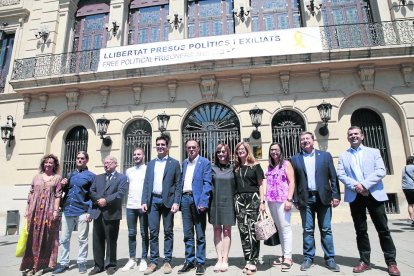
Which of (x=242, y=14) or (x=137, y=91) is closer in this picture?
(x=137, y=91)

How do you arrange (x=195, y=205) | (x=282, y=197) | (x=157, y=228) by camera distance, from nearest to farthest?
(x=282, y=197) < (x=195, y=205) < (x=157, y=228)

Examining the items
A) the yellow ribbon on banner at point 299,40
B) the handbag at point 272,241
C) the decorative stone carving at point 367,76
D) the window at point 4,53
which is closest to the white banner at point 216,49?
the yellow ribbon on banner at point 299,40

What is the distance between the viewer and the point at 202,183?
169 inches

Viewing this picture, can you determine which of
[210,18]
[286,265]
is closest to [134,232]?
[286,265]

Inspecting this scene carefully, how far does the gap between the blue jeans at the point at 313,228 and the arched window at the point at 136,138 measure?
7.38m

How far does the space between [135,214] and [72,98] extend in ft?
27.4

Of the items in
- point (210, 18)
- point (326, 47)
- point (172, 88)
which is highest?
point (210, 18)

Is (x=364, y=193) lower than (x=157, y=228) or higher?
higher

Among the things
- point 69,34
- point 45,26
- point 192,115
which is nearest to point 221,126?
point 192,115

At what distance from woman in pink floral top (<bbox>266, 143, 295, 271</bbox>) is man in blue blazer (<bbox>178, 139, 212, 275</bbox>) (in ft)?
3.43

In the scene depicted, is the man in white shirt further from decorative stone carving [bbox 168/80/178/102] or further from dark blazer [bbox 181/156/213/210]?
decorative stone carving [bbox 168/80/178/102]

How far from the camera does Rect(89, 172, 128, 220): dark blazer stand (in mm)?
4492

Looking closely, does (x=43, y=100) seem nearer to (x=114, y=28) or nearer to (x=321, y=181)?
(x=114, y=28)

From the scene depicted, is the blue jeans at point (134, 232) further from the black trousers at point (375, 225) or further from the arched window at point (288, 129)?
the arched window at point (288, 129)
